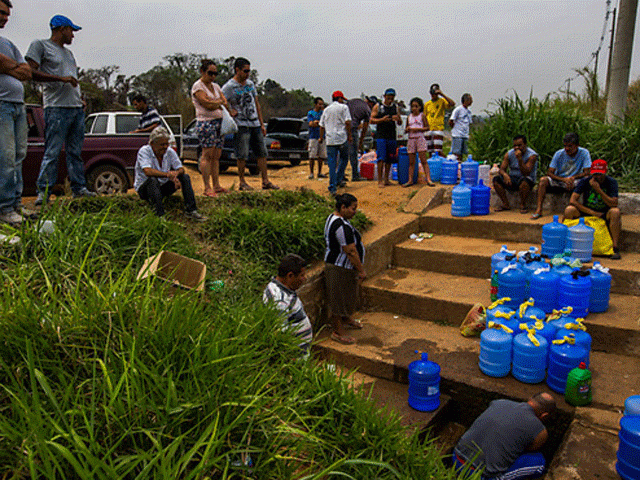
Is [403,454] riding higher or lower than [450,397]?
higher

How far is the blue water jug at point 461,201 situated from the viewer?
738cm

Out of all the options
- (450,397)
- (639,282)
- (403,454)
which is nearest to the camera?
(403,454)

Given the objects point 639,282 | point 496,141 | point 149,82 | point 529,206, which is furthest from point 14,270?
point 149,82

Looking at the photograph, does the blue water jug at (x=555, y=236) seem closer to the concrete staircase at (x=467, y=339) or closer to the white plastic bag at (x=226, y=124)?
the concrete staircase at (x=467, y=339)

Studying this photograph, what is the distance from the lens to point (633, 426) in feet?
10.8

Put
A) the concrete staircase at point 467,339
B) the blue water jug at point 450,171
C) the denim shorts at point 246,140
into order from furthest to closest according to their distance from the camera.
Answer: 1. the blue water jug at point 450,171
2. the denim shorts at point 246,140
3. the concrete staircase at point 467,339

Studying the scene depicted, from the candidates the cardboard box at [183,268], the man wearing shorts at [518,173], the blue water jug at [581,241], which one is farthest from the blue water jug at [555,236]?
the cardboard box at [183,268]

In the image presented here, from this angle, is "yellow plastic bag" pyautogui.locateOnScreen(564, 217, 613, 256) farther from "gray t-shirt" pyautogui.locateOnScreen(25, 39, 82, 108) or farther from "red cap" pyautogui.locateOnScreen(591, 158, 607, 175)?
"gray t-shirt" pyautogui.locateOnScreen(25, 39, 82, 108)

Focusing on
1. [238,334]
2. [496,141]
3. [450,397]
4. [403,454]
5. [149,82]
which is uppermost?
[149,82]

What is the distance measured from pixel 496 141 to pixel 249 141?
4.91 m

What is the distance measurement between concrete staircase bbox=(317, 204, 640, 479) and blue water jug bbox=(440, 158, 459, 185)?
109 centimetres

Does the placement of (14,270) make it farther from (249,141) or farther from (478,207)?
(478,207)

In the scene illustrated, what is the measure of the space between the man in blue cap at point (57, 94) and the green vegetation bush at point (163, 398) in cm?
241

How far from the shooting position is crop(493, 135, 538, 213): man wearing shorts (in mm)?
7328
